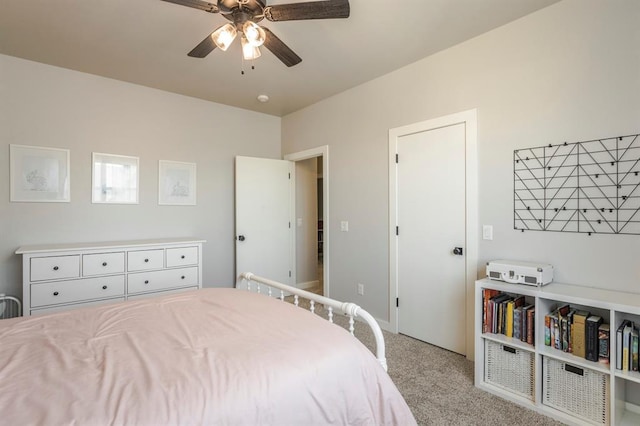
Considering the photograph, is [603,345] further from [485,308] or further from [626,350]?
[485,308]

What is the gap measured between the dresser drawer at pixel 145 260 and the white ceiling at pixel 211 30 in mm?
1774

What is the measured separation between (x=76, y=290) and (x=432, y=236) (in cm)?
315

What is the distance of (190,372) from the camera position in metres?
1.04

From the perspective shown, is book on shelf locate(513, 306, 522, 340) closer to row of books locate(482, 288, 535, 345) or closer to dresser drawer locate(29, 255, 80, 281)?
row of books locate(482, 288, 535, 345)

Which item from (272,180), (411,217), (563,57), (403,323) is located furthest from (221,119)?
(563,57)

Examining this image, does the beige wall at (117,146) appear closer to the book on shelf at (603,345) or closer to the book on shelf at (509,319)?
the book on shelf at (509,319)

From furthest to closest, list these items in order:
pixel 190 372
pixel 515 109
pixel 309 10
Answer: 1. pixel 515 109
2. pixel 309 10
3. pixel 190 372

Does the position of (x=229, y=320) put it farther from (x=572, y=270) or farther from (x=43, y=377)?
→ (x=572, y=270)

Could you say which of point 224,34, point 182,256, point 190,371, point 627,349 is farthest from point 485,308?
point 182,256

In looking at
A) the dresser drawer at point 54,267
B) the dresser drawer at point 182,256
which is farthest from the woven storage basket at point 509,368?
the dresser drawer at point 54,267

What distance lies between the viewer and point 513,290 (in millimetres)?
2078

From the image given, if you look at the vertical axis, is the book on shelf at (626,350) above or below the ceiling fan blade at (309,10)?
below

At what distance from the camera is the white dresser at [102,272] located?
2.63 meters

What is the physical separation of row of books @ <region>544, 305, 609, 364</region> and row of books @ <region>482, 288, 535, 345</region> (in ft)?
0.31
